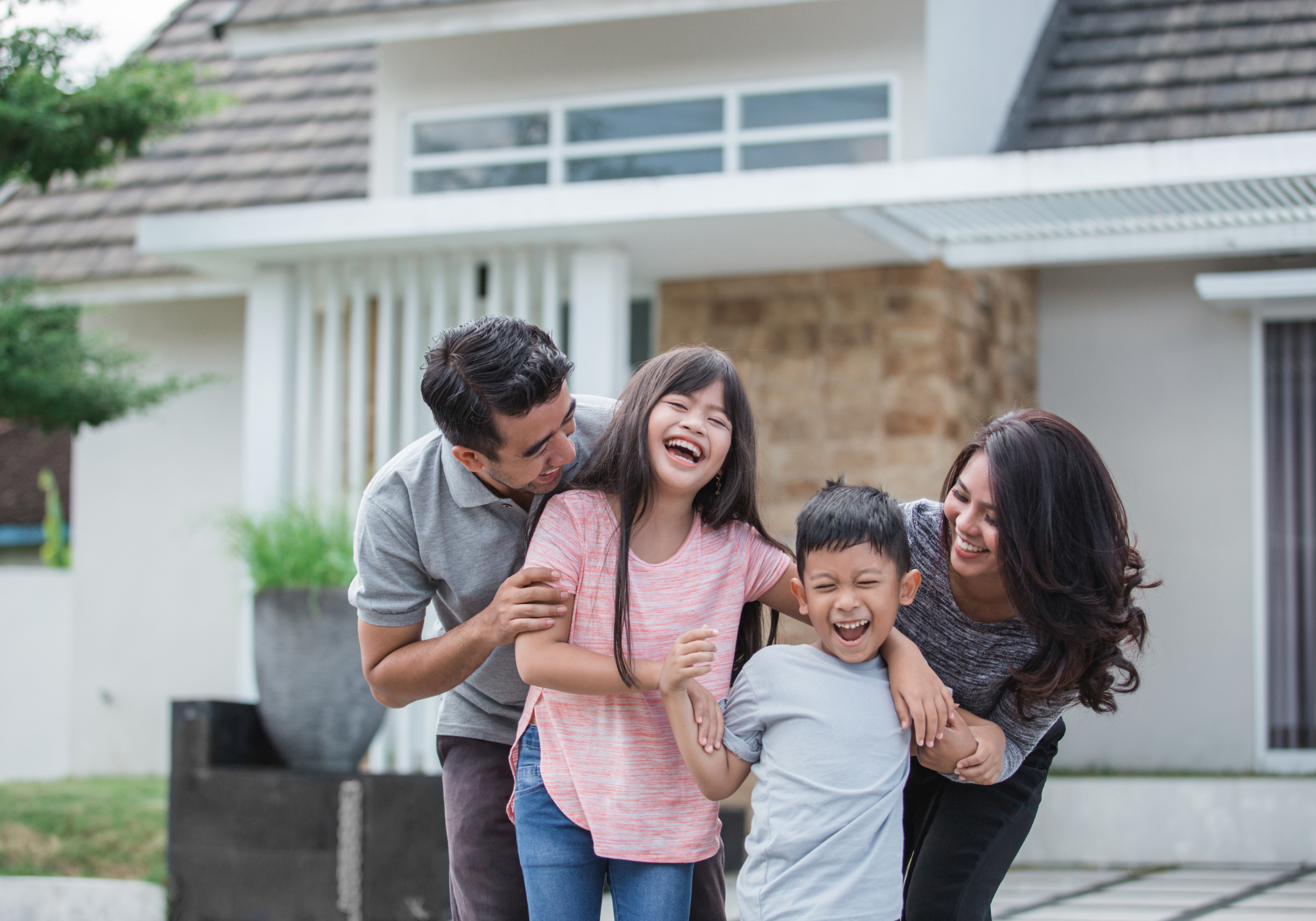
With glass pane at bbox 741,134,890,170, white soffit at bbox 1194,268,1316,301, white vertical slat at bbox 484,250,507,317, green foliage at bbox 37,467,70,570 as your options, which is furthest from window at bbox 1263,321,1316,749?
green foliage at bbox 37,467,70,570

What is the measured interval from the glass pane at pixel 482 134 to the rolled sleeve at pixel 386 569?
4253 mm

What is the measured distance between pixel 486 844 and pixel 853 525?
0.95m

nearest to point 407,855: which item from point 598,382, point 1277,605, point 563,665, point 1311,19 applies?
point 598,382

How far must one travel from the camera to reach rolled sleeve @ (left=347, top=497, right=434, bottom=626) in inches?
99.3

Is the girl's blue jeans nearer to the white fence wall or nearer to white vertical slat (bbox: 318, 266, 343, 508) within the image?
white vertical slat (bbox: 318, 266, 343, 508)

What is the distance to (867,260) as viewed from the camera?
6.09m

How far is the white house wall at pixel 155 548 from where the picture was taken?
7.96 meters

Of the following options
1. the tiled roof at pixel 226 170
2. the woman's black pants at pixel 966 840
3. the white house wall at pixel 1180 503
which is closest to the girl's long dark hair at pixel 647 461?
the woman's black pants at pixel 966 840

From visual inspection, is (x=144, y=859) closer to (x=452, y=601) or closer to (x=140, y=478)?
(x=140, y=478)

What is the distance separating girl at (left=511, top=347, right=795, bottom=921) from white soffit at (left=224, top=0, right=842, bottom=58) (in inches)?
152

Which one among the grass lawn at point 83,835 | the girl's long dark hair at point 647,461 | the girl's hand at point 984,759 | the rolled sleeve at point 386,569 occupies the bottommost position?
the grass lawn at point 83,835

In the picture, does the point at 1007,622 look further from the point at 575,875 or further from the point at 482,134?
the point at 482,134

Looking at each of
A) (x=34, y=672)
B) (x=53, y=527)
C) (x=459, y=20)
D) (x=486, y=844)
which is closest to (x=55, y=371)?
(x=459, y=20)

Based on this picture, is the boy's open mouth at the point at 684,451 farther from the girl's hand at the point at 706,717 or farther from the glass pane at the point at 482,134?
the glass pane at the point at 482,134
